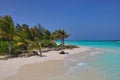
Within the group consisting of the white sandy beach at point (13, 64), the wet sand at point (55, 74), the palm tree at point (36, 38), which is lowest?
the wet sand at point (55, 74)

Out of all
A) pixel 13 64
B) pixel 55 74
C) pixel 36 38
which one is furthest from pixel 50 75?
pixel 36 38

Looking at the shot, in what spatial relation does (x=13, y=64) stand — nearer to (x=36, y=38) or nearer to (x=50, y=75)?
(x=50, y=75)

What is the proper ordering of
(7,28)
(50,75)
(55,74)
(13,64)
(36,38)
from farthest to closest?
(36,38), (7,28), (13,64), (55,74), (50,75)

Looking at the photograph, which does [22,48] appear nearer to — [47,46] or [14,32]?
[14,32]

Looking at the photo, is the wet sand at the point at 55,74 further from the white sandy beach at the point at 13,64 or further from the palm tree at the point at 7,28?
the palm tree at the point at 7,28

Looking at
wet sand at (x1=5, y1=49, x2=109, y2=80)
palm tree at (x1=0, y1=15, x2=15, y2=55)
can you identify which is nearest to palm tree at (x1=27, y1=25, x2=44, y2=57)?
palm tree at (x1=0, y1=15, x2=15, y2=55)

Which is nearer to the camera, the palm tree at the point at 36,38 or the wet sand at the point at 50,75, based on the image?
the wet sand at the point at 50,75

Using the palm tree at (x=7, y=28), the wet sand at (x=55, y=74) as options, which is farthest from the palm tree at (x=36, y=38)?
the wet sand at (x=55, y=74)

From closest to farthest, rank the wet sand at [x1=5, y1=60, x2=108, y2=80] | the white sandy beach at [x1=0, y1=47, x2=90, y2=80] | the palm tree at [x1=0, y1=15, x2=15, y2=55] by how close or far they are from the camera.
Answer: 1. the wet sand at [x1=5, y1=60, x2=108, y2=80]
2. the white sandy beach at [x1=0, y1=47, x2=90, y2=80]
3. the palm tree at [x1=0, y1=15, x2=15, y2=55]

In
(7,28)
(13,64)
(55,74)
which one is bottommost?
(55,74)

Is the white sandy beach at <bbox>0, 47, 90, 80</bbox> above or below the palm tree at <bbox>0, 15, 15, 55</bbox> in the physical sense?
below

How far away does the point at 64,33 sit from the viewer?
37.1 m

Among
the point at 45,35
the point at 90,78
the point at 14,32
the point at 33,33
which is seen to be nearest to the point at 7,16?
the point at 14,32

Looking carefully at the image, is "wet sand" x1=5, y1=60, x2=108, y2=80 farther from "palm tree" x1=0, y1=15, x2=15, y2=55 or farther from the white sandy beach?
"palm tree" x1=0, y1=15, x2=15, y2=55
